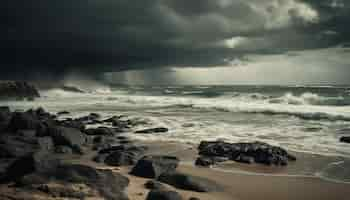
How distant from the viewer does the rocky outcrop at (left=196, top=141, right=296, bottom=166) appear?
7.80 m

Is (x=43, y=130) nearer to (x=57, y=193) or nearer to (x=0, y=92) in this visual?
(x=57, y=193)

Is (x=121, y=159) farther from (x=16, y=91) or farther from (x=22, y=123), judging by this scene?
(x=16, y=91)

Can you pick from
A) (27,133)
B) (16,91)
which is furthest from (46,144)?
(16,91)

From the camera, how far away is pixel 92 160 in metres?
8.02

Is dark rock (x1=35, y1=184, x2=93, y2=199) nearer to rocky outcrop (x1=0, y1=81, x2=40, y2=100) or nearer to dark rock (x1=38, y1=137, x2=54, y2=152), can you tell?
dark rock (x1=38, y1=137, x2=54, y2=152)

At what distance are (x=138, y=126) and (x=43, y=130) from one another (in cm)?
512

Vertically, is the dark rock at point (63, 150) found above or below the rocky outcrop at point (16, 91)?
below

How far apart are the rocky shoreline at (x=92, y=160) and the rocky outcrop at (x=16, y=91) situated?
25051 mm

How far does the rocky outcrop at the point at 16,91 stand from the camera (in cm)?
3547

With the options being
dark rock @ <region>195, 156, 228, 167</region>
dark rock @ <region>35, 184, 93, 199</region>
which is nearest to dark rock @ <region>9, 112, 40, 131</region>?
dark rock @ <region>195, 156, 228, 167</region>

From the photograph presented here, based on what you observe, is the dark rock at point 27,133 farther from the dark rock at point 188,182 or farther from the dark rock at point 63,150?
the dark rock at point 188,182

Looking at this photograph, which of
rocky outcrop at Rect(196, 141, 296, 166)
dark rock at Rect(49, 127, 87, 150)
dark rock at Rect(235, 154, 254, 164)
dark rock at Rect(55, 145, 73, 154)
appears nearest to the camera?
rocky outcrop at Rect(196, 141, 296, 166)

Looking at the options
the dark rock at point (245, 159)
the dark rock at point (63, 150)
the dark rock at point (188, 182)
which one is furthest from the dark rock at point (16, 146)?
the dark rock at point (245, 159)

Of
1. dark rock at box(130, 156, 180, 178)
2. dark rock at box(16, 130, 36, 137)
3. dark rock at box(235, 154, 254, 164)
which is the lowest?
dark rock at box(235, 154, 254, 164)
